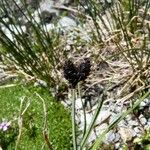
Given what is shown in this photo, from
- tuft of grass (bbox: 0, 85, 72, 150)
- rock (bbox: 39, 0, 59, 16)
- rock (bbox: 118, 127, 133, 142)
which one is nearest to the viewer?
rock (bbox: 118, 127, 133, 142)

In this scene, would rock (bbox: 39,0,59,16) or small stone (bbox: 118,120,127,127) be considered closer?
small stone (bbox: 118,120,127,127)

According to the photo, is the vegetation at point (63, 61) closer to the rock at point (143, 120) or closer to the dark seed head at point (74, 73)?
the rock at point (143, 120)

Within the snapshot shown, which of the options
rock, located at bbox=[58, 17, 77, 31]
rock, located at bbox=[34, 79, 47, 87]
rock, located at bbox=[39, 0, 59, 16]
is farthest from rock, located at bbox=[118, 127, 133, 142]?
rock, located at bbox=[39, 0, 59, 16]

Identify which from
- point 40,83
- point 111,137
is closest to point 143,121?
point 111,137

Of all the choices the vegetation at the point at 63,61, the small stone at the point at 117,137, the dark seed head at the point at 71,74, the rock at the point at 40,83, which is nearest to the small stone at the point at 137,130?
the small stone at the point at 117,137

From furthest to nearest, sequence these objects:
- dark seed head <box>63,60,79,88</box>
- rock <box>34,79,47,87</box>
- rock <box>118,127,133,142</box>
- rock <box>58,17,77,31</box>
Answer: rock <box>58,17,77,31</box> < rock <box>34,79,47,87</box> < rock <box>118,127,133,142</box> < dark seed head <box>63,60,79,88</box>

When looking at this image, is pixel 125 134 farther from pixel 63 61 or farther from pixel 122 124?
pixel 63 61

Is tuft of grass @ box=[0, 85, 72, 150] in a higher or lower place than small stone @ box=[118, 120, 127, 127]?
higher

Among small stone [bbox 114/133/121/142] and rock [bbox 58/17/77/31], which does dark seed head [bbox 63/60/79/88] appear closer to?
small stone [bbox 114/133/121/142]

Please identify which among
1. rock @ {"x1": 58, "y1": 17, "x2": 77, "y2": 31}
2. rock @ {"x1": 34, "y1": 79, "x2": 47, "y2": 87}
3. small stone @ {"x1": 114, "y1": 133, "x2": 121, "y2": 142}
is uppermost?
rock @ {"x1": 58, "y1": 17, "x2": 77, "y2": 31}
